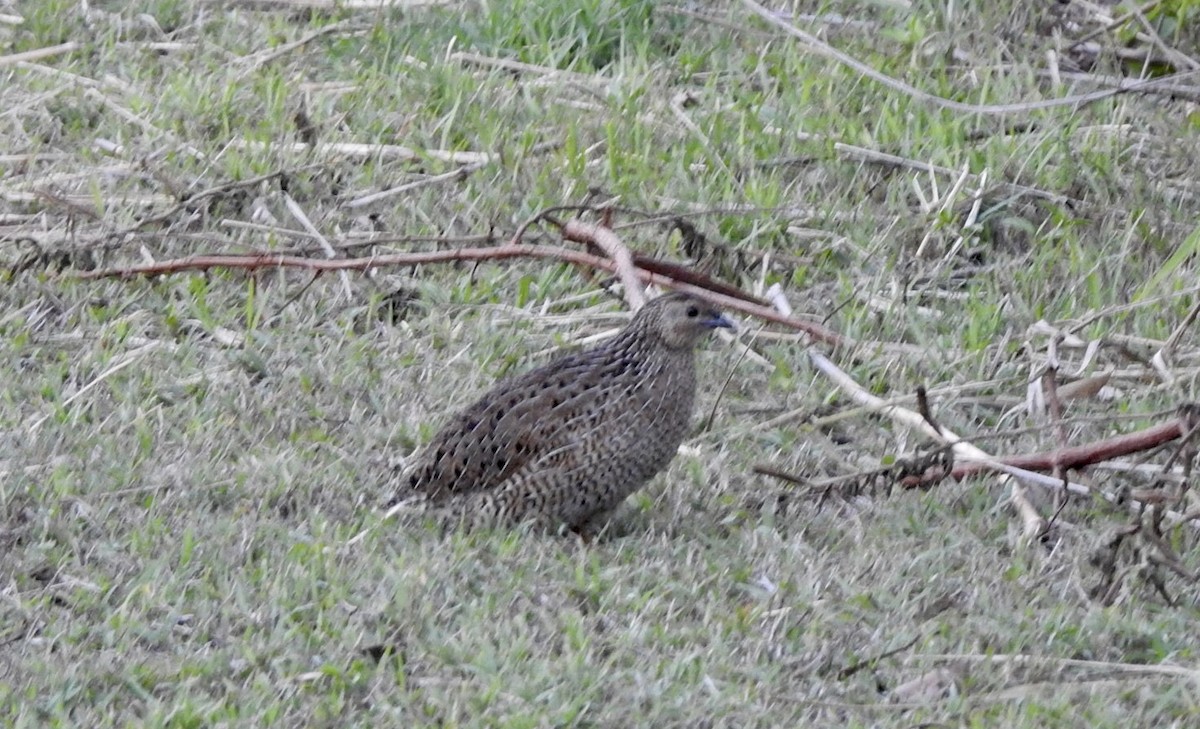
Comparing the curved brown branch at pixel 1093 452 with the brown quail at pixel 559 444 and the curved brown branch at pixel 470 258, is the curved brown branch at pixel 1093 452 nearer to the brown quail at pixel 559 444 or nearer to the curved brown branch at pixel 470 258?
the brown quail at pixel 559 444

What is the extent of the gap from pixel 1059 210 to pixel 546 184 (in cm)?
196

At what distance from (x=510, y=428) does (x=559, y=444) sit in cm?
16

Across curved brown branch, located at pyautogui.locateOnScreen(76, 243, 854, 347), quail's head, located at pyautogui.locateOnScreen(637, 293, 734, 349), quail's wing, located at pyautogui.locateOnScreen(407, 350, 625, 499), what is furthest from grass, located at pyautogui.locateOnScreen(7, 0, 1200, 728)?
quail's head, located at pyautogui.locateOnScreen(637, 293, 734, 349)

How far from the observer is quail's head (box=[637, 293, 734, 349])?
5984 mm

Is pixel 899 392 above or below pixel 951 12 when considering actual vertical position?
below

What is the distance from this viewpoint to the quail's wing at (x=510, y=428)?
5.71m

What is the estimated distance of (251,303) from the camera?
23.1 ft

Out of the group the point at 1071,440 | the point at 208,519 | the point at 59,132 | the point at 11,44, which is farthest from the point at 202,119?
the point at 1071,440

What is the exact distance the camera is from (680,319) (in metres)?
5.99

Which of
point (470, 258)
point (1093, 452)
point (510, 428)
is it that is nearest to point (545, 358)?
point (470, 258)

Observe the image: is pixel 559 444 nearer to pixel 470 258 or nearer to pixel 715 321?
pixel 715 321

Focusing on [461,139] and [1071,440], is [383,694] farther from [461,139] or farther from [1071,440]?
[461,139]

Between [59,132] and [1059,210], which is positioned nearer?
[1059,210]

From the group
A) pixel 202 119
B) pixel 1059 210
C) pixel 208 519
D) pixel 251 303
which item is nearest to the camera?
pixel 208 519
